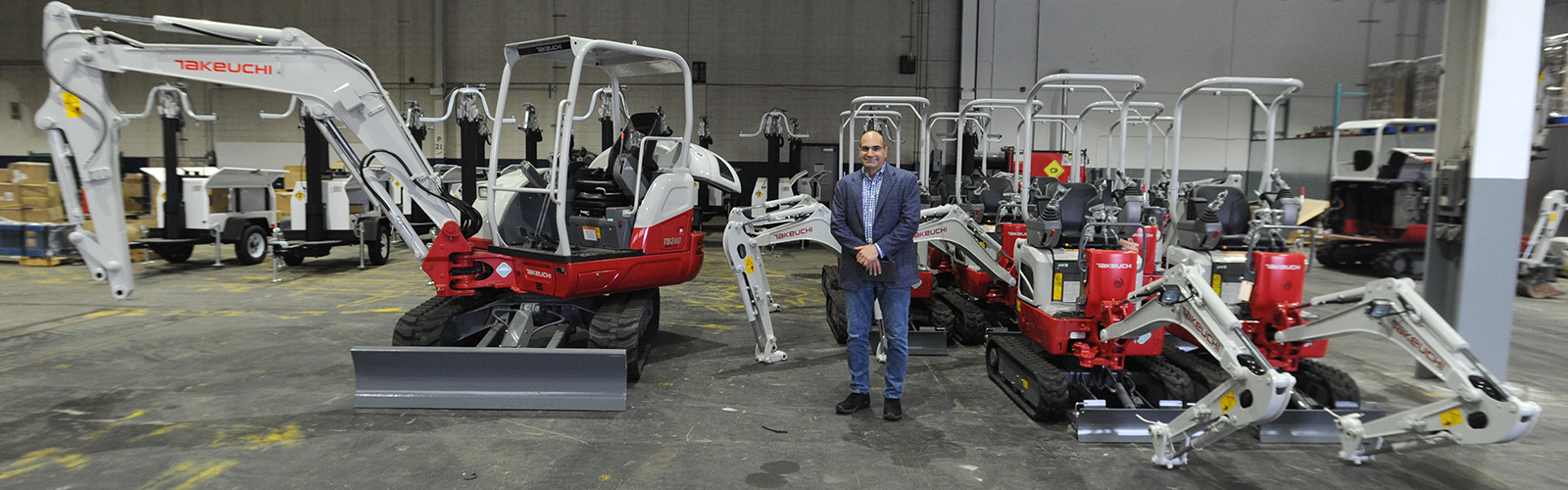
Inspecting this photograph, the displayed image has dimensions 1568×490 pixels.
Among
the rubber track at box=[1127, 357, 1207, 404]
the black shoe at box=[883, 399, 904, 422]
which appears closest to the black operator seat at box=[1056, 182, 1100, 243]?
the rubber track at box=[1127, 357, 1207, 404]

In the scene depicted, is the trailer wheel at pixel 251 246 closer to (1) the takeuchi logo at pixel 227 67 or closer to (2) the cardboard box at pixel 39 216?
(2) the cardboard box at pixel 39 216

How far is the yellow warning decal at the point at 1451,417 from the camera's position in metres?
3.73

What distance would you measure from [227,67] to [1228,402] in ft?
20.9

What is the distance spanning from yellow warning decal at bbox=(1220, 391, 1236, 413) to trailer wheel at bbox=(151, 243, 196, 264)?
14.6 meters

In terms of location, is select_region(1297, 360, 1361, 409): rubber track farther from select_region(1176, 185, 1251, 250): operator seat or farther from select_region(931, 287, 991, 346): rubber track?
select_region(931, 287, 991, 346): rubber track

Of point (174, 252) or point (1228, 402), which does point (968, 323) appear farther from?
A: point (174, 252)

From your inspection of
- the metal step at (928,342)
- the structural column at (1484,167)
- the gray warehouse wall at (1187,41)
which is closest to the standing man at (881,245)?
A: the metal step at (928,342)

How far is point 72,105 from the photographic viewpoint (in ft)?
16.5

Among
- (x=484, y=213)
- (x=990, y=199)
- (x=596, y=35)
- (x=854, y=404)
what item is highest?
(x=596, y=35)

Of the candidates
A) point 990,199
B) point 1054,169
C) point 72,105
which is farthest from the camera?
point 1054,169

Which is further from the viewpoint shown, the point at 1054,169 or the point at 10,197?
the point at 1054,169

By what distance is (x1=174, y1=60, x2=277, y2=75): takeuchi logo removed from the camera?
5363mm

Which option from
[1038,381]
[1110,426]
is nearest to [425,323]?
[1038,381]

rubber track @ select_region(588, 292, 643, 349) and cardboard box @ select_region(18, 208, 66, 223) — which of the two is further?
cardboard box @ select_region(18, 208, 66, 223)
